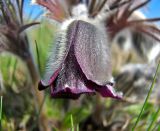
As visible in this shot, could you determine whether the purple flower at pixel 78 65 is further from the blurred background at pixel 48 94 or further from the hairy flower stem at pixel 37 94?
the hairy flower stem at pixel 37 94

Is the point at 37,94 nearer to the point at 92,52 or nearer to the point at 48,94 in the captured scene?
the point at 48,94

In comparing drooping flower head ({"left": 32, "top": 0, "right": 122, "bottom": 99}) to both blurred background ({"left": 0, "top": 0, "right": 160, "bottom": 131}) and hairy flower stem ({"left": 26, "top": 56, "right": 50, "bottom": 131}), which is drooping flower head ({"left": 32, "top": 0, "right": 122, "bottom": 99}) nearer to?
blurred background ({"left": 0, "top": 0, "right": 160, "bottom": 131})

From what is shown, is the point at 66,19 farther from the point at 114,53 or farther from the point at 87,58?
the point at 114,53

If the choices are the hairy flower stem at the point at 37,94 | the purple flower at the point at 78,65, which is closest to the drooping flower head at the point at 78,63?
the purple flower at the point at 78,65

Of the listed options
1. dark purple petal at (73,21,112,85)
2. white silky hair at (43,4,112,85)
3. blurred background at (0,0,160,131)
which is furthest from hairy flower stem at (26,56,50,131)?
dark purple petal at (73,21,112,85)

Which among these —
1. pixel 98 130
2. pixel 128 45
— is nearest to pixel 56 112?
pixel 98 130
